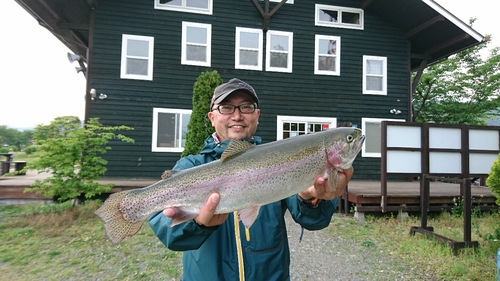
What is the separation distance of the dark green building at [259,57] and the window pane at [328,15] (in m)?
0.06

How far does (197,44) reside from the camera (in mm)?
12461

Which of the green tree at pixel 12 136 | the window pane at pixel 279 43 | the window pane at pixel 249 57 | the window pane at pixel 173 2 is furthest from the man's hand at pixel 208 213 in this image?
the green tree at pixel 12 136

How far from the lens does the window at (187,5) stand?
12.2 m

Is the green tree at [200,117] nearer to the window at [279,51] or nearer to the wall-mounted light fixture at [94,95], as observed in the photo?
the window at [279,51]

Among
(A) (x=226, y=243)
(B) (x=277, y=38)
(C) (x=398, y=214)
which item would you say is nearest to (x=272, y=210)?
(A) (x=226, y=243)

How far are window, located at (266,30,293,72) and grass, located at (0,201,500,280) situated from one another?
25.9 ft

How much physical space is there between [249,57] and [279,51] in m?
1.49

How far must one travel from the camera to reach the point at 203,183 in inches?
80.8

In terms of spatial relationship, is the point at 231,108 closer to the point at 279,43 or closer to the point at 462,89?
the point at 279,43

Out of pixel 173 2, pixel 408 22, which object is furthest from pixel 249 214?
pixel 408 22

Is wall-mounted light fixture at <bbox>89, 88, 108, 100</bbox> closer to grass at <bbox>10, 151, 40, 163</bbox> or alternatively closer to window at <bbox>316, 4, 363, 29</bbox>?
grass at <bbox>10, 151, 40, 163</bbox>

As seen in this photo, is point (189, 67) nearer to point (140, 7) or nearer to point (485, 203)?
point (140, 7)

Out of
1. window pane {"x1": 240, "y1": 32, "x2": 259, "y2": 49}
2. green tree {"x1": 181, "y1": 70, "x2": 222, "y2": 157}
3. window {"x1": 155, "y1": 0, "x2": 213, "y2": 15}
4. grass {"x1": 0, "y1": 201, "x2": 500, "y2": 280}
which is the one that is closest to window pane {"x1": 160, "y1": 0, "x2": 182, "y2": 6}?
window {"x1": 155, "y1": 0, "x2": 213, "y2": 15}

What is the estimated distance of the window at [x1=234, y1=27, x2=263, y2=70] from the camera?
12.8 meters
